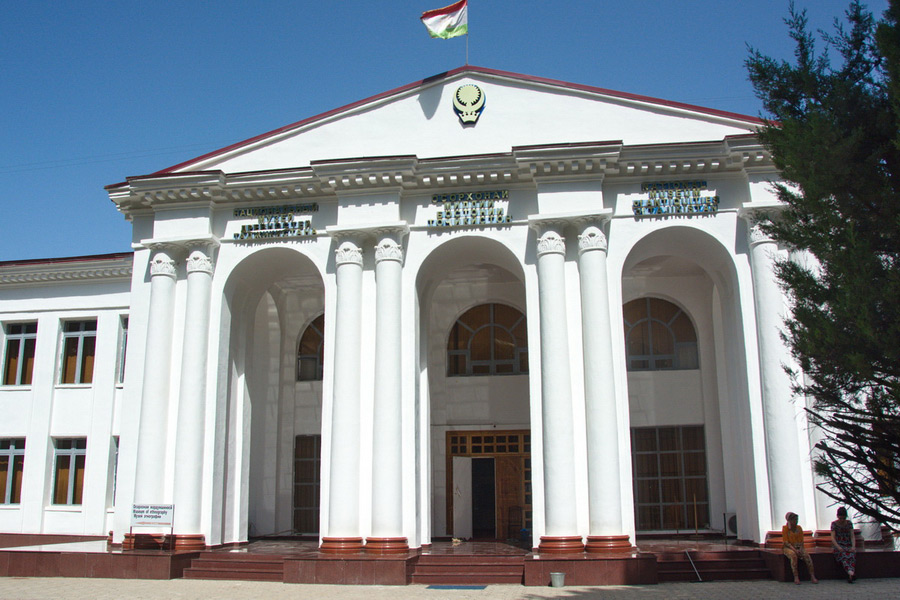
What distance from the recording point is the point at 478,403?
1962 cm

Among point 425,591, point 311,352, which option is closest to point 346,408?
point 425,591

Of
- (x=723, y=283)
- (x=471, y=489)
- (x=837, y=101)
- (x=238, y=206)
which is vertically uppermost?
(x=238, y=206)

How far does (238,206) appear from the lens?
16938 millimetres

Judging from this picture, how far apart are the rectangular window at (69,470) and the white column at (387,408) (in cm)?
973

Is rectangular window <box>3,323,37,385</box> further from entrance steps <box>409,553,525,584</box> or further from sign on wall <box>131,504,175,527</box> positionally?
entrance steps <box>409,553,525,584</box>

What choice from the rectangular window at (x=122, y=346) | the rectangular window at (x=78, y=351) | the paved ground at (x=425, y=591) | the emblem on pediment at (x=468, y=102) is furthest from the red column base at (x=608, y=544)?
the rectangular window at (x=78, y=351)

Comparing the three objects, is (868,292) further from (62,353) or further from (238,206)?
(62,353)

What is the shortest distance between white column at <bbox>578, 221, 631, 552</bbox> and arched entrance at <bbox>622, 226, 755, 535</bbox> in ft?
8.17

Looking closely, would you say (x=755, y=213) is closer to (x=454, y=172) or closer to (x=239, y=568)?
(x=454, y=172)

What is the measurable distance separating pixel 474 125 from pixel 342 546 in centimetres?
891

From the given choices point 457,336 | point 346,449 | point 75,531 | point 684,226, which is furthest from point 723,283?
point 75,531

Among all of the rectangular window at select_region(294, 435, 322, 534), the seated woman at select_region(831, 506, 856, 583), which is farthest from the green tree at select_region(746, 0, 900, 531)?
the rectangular window at select_region(294, 435, 322, 534)

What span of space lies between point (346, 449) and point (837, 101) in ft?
36.1

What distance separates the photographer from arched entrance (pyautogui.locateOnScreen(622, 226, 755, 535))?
60.0ft
